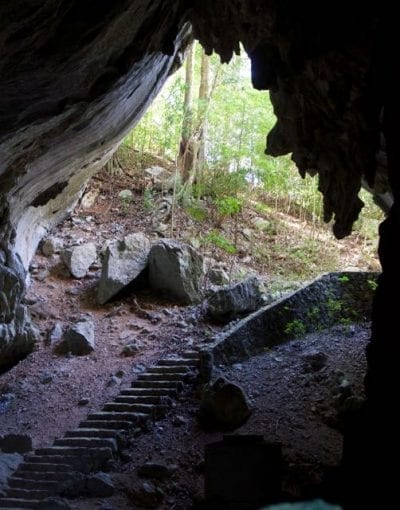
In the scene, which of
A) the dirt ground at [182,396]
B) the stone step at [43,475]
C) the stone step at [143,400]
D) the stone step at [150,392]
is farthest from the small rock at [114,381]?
the stone step at [43,475]

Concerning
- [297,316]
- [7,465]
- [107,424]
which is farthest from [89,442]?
[297,316]

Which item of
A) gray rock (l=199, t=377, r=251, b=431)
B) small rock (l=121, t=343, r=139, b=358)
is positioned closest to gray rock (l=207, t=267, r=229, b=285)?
small rock (l=121, t=343, r=139, b=358)

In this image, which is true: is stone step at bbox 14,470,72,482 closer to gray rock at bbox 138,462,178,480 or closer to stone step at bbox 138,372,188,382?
gray rock at bbox 138,462,178,480

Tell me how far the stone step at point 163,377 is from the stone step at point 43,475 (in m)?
2.43

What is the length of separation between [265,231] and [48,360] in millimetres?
8637

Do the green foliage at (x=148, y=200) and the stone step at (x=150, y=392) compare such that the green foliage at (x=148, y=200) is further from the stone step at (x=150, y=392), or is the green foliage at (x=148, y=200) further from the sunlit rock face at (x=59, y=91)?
the stone step at (x=150, y=392)

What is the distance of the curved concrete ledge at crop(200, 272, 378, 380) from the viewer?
9109 mm

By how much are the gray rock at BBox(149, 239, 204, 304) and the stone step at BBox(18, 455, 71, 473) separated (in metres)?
5.59

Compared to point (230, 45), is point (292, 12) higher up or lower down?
lower down

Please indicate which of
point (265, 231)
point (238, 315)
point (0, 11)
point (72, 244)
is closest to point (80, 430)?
point (238, 315)

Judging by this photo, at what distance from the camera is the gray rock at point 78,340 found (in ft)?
33.7

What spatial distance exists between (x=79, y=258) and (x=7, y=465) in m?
6.85

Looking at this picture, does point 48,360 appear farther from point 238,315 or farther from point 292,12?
point 292,12

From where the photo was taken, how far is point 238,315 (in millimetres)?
10969
